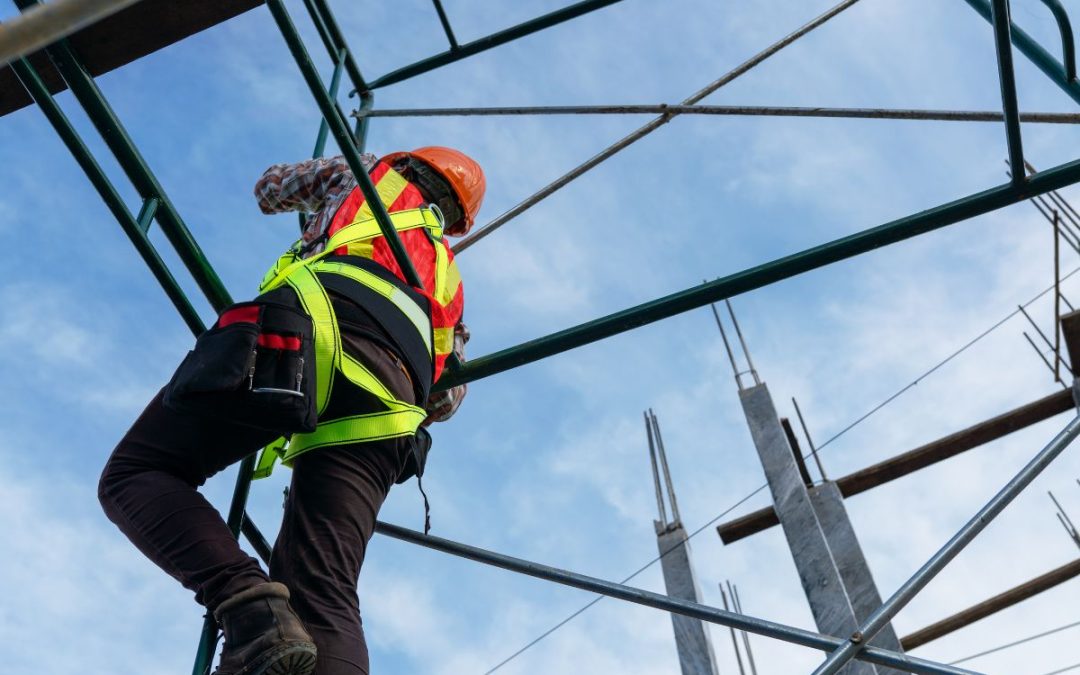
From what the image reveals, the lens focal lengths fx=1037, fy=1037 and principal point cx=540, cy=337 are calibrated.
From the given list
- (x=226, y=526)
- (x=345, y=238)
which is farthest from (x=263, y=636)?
(x=345, y=238)

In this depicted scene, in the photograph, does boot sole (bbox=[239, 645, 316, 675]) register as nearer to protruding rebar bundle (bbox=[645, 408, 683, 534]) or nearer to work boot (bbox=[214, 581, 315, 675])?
work boot (bbox=[214, 581, 315, 675])

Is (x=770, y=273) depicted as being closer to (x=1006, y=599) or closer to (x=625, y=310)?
(x=625, y=310)

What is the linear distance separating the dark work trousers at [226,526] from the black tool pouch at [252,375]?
16 cm

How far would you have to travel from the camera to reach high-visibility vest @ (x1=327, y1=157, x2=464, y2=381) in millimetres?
2885

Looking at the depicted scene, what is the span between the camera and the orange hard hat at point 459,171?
11.5ft

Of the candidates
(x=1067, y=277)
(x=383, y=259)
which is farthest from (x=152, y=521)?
(x=1067, y=277)

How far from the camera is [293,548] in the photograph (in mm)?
2256

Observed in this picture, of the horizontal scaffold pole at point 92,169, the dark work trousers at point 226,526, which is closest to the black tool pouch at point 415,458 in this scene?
the dark work trousers at point 226,526

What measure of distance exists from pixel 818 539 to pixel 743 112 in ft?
15.2

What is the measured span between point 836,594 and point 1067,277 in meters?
4.88

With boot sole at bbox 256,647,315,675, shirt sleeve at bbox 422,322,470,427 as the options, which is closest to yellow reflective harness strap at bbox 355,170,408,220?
shirt sleeve at bbox 422,322,470,427

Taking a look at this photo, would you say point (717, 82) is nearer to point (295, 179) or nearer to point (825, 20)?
point (825, 20)

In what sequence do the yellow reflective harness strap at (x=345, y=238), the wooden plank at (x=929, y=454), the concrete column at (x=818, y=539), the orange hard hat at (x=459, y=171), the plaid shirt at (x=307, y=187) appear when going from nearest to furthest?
the yellow reflective harness strap at (x=345, y=238), the plaid shirt at (x=307, y=187), the orange hard hat at (x=459, y=171), the concrete column at (x=818, y=539), the wooden plank at (x=929, y=454)

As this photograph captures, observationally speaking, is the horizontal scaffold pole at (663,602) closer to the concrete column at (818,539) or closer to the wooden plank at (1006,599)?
the concrete column at (818,539)
